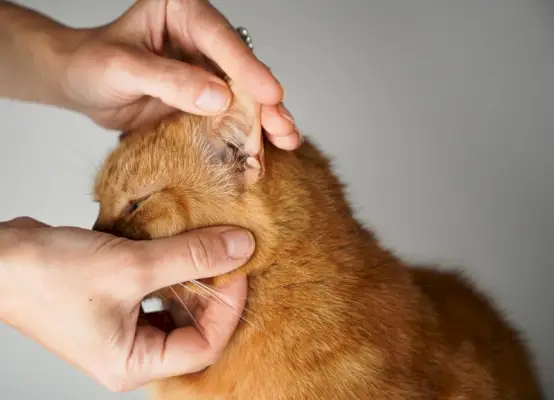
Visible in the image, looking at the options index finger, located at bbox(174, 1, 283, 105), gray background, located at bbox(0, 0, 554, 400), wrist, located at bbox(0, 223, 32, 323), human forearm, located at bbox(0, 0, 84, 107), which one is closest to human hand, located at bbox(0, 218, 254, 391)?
wrist, located at bbox(0, 223, 32, 323)

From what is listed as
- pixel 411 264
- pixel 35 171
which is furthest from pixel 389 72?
pixel 35 171

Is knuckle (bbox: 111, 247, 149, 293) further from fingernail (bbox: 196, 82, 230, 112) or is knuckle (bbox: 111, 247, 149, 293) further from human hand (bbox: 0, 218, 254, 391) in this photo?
fingernail (bbox: 196, 82, 230, 112)

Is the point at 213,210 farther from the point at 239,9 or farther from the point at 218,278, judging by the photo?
the point at 239,9

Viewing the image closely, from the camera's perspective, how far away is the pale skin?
2.55 feet

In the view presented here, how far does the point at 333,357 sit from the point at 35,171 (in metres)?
0.99

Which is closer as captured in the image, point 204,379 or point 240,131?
point 240,131

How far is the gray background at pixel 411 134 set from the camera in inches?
58.5

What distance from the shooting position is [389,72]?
61.7 inches

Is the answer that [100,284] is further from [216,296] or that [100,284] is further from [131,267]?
[216,296]

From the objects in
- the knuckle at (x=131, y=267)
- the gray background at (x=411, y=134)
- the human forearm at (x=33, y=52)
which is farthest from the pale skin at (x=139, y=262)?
the gray background at (x=411, y=134)

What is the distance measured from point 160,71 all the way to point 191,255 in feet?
0.91

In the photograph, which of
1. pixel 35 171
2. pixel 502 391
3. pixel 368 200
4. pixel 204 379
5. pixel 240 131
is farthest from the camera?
pixel 368 200

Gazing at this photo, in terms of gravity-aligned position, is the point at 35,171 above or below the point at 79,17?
below

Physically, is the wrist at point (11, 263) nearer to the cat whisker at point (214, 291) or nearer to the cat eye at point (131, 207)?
the cat eye at point (131, 207)
